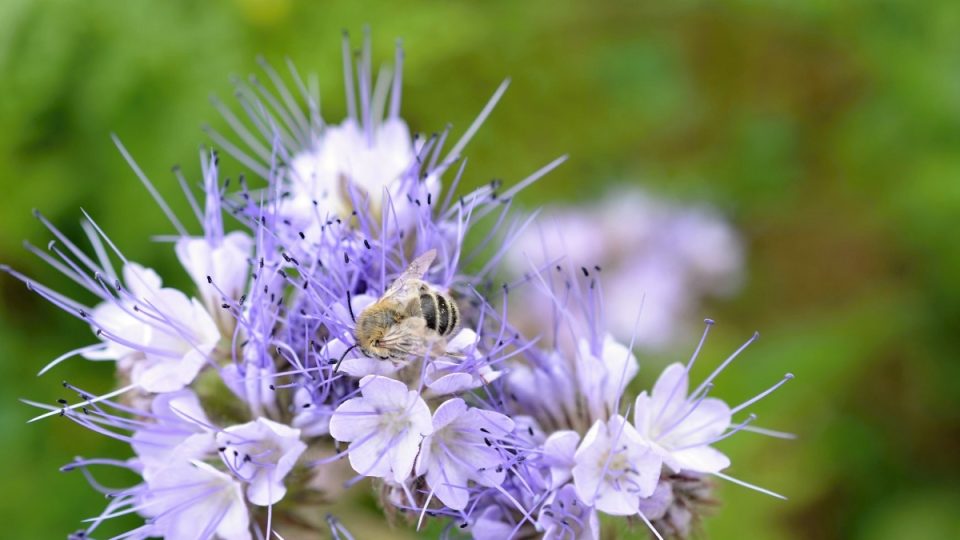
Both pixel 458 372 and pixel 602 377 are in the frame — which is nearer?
pixel 458 372

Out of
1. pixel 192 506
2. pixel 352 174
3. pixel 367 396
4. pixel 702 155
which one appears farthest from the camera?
pixel 702 155

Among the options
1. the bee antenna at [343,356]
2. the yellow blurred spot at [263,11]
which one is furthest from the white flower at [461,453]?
the yellow blurred spot at [263,11]

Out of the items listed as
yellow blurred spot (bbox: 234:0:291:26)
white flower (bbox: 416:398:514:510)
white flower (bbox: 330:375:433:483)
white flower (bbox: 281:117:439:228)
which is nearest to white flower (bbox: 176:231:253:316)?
white flower (bbox: 281:117:439:228)

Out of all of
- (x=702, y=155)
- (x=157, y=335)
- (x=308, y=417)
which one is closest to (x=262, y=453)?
(x=308, y=417)

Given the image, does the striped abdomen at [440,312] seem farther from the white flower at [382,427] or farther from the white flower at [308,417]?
the white flower at [308,417]

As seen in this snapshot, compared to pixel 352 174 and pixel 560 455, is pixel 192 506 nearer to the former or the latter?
pixel 560 455

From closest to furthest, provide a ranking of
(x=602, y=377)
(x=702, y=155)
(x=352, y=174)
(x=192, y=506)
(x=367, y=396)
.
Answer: (x=367, y=396), (x=192, y=506), (x=602, y=377), (x=352, y=174), (x=702, y=155)
